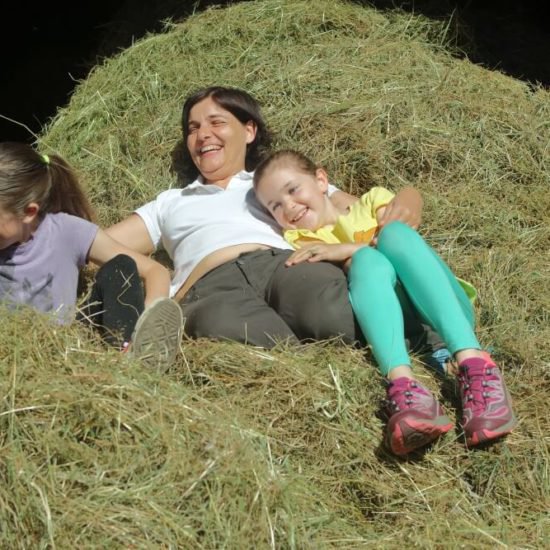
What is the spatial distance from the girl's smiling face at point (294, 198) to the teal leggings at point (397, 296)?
20.2 inches

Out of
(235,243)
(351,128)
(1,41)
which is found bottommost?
(1,41)

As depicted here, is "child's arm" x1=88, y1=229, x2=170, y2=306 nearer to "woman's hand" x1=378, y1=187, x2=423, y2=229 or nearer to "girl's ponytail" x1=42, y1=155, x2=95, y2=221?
"girl's ponytail" x1=42, y1=155, x2=95, y2=221

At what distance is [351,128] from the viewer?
4.94 meters

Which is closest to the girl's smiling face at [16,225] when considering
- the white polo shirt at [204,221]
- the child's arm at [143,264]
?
the child's arm at [143,264]

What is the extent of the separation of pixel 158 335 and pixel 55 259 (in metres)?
0.79

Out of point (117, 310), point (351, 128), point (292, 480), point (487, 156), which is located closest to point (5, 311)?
point (117, 310)

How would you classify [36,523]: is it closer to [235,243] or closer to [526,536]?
[526,536]

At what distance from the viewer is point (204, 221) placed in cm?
443

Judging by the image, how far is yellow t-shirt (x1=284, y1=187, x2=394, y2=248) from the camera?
163 inches

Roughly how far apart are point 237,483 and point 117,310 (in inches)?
41.0

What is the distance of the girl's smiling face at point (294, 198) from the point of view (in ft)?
13.8

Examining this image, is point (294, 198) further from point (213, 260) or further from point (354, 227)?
point (213, 260)

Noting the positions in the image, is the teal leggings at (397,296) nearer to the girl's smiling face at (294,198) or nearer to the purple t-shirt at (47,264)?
the girl's smiling face at (294,198)

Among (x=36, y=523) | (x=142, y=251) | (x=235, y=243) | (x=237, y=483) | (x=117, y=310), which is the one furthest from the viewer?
(x=142, y=251)
